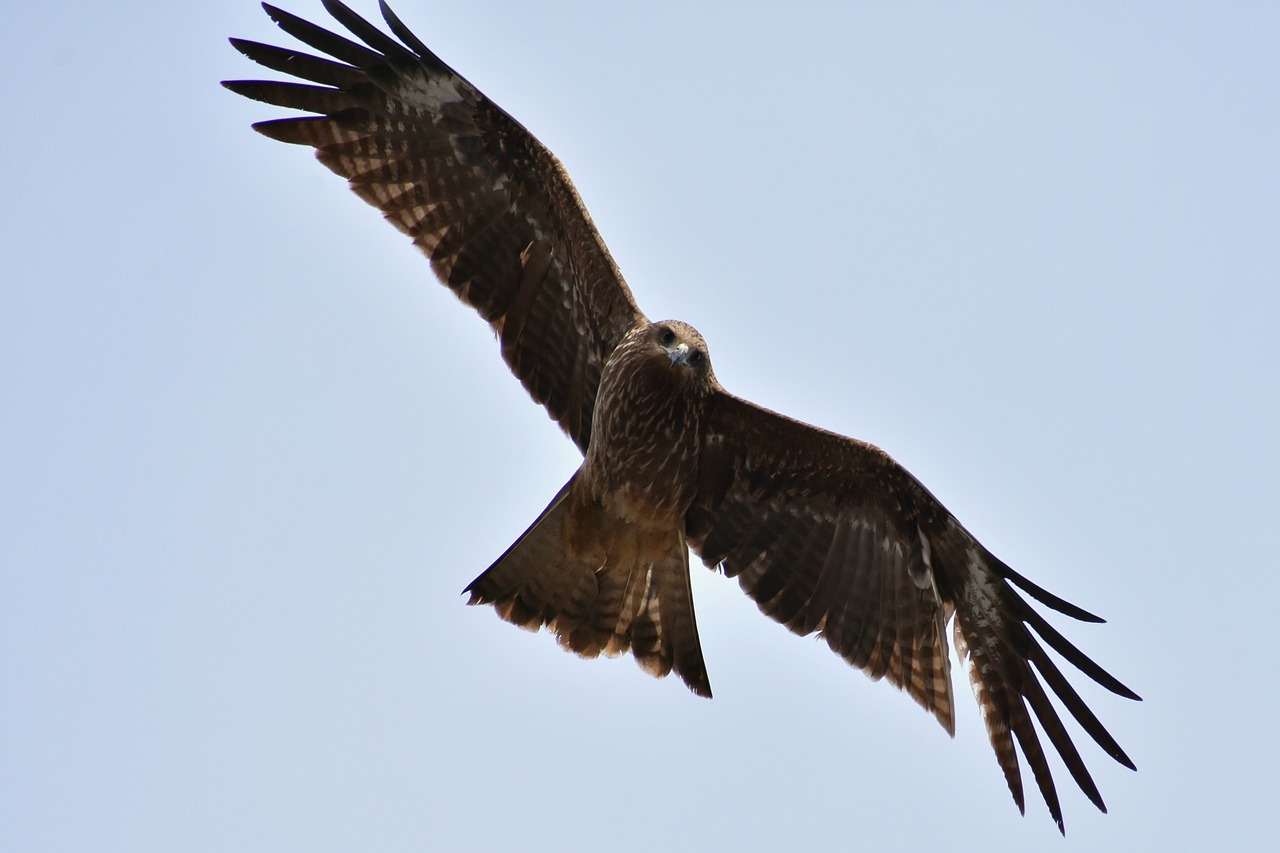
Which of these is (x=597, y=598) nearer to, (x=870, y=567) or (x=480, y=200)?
(x=870, y=567)

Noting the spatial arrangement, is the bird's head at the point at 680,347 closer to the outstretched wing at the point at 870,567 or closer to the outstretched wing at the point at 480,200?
Answer: the outstretched wing at the point at 870,567

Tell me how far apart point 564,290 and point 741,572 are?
205 cm

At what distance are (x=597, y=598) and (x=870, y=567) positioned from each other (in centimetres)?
166

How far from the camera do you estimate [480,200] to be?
820cm

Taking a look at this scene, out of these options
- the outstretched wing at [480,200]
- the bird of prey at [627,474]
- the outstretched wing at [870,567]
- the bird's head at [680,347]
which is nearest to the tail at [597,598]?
the bird of prey at [627,474]

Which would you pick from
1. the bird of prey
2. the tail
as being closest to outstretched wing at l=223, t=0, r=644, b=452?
the bird of prey

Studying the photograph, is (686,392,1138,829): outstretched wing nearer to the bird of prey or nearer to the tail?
the bird of prey

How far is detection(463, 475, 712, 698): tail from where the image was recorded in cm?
783

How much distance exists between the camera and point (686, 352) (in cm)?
724


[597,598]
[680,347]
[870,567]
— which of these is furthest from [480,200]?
[870,567]

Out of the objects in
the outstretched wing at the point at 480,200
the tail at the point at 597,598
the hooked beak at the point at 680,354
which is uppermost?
the outstretched wing at the point at 480,200

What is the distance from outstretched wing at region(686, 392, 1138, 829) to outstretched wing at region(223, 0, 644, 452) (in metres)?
0.98

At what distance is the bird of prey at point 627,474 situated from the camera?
7.67 metres

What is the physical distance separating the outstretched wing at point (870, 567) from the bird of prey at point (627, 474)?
0.01 meters
